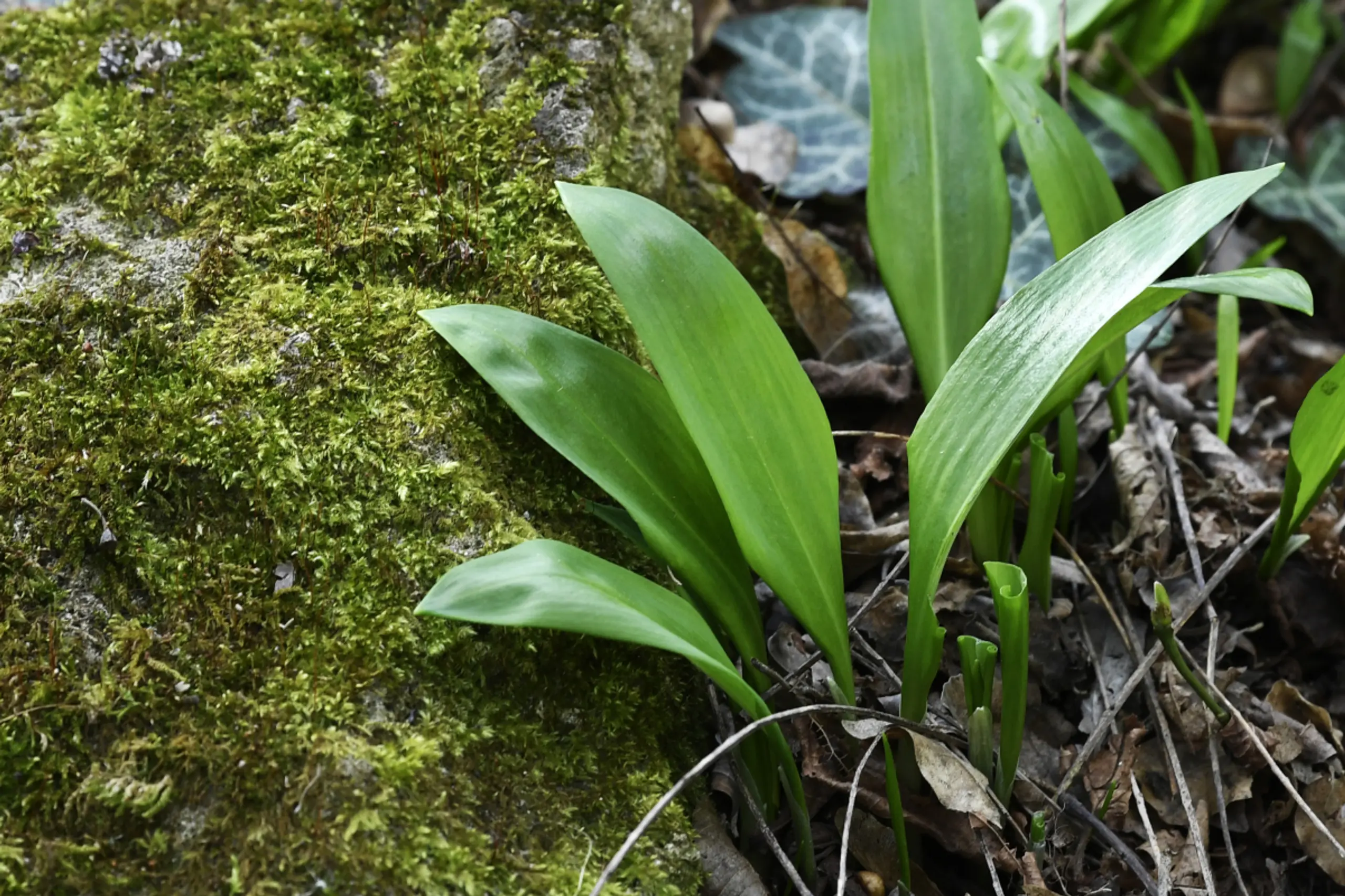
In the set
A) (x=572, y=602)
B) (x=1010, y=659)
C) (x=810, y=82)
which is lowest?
(x=1010, y=659)

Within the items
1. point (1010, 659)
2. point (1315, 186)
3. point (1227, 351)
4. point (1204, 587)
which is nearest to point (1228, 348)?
point (1227, 351)

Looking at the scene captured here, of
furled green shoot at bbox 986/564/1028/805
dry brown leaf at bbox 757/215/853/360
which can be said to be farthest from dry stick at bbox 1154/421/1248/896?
dry brown leaf at bbox 757/215/853/360

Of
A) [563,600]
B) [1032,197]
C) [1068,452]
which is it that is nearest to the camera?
[563,600]

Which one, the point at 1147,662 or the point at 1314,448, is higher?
the point at 1314,448

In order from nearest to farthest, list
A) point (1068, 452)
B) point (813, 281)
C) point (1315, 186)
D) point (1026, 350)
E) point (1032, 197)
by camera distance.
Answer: point (1026, 350) < point (1068, 452) < point (813, 281) < point (1032, 197) < point (1315, 186)

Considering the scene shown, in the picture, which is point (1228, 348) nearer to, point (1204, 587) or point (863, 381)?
point (1204, 587)

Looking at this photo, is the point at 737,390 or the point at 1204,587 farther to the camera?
the point at 1204,587

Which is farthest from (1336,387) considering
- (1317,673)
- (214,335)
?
(214,335)
